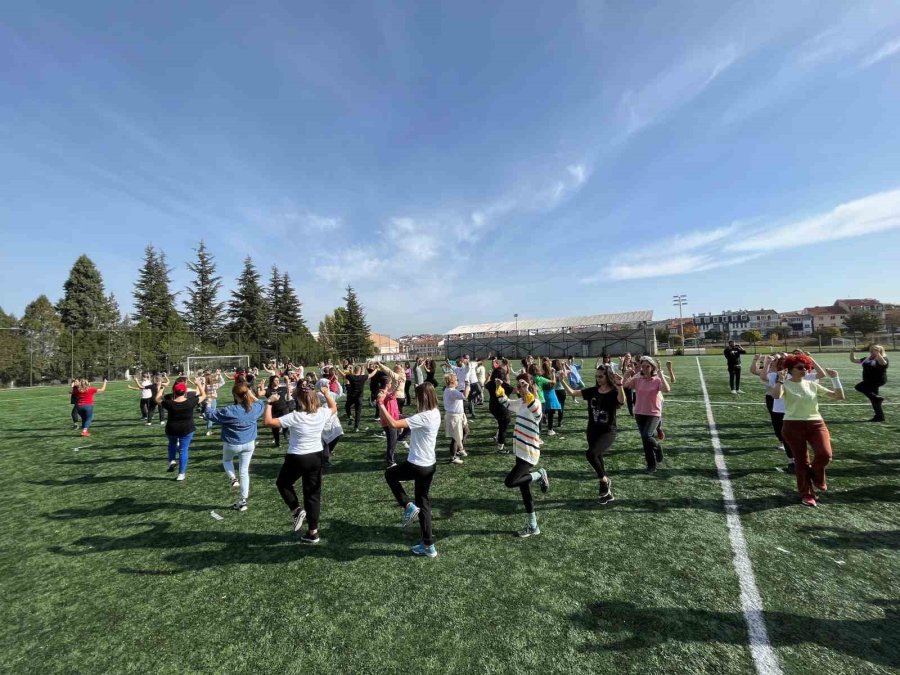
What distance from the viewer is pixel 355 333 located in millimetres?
53781

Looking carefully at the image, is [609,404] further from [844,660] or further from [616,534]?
[844,660]

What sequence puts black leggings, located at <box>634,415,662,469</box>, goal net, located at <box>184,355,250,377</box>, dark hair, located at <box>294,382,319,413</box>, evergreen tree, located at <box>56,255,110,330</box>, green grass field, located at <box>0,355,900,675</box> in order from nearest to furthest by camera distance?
green grass field, located at <box>0,355,900,675</box> < dark hair, located at <box>294,382,319,413</box> < black leggings, located at <box>634,415,662,469</box> < goal net, located at <box>184,355,250,377</box> < evergreen tree, located at <box>56,255,110,330</box>

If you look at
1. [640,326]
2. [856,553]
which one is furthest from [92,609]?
[640,326]

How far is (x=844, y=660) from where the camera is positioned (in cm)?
302

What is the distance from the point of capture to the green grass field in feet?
10.8

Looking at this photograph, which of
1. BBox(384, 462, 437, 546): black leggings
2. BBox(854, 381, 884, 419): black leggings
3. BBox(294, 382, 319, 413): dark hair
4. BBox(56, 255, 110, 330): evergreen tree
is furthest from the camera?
BBox(56, 255, 110, 330): evergreen tree

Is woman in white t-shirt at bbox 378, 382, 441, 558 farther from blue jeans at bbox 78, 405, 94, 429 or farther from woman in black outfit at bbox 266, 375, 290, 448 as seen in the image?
blue jeans at bbox 78, 405, 94, 429

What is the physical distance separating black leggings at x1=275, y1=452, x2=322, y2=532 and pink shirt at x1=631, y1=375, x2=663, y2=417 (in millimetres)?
5562

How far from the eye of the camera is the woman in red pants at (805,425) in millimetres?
5441

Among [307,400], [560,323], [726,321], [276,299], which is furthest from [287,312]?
[726,321]

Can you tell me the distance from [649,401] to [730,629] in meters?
4.04

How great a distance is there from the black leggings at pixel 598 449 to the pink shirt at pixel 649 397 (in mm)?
1242

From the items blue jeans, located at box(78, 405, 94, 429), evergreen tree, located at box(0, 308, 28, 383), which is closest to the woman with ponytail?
blue jeans, located at box(78, 405, 94, 429)

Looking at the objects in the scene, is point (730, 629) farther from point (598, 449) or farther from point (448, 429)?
point (448, 429)
